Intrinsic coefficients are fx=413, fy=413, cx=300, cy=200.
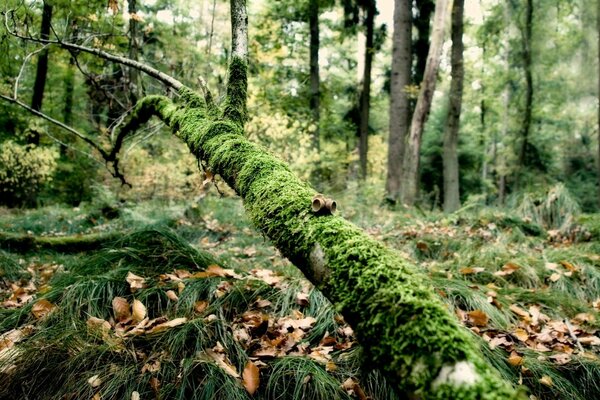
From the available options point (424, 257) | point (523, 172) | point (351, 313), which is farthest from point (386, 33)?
point (351, 313)

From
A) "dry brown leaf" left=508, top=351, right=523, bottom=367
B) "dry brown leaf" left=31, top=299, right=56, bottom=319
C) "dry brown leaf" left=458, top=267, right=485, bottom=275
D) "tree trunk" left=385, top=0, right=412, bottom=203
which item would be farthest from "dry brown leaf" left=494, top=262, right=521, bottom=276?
"tree trunk" left=385, top=0, right=412, bottom=203

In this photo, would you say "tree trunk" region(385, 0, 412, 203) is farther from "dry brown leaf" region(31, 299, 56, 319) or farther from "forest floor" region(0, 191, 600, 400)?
"dry brown leaf" region(31, 299, 56, 319)

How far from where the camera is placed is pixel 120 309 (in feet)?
9.60

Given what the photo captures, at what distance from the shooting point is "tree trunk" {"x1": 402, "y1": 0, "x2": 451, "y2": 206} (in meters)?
8.56

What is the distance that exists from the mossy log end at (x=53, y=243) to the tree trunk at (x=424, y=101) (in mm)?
6312

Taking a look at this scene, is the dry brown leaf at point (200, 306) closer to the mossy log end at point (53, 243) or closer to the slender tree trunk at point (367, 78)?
the mossy log end at point (53, 243)

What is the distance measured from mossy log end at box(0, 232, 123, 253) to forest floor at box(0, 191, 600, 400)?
55 cm

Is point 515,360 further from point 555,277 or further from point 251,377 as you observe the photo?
point 555,277

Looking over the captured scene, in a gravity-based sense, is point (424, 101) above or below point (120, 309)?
above

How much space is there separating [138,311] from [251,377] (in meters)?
1.05

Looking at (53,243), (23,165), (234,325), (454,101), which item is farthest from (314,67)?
(234,325)

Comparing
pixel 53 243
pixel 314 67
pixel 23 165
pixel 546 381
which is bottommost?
pixel 546 381

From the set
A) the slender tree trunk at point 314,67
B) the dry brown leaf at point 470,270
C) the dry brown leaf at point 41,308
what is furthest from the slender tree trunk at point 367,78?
the dry brown leaf at point 41,308

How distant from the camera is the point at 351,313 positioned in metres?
1.22
